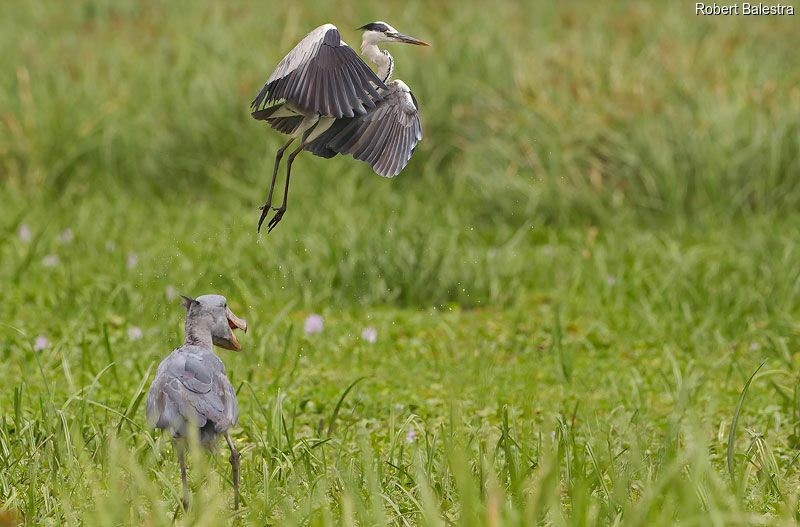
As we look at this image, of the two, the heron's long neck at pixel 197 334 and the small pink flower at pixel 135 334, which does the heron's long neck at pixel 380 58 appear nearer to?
the heron's long neck at pixel 197 334

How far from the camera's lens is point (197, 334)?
2.70m

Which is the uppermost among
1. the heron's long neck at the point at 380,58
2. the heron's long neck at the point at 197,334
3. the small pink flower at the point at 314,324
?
the heron's long neck at the point at 380,58

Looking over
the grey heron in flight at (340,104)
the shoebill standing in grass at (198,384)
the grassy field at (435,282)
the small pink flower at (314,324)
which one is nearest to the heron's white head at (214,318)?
the shoebill standing in grass at (198,384)

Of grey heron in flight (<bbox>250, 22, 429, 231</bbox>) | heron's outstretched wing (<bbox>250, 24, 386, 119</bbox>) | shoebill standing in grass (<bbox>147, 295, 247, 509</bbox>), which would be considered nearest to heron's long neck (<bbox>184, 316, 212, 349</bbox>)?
shoebill standing in grass (<bbox>147, 295, 247, 509</bbox>)

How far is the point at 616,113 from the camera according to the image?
25.3ft

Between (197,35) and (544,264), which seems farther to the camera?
(197,35)

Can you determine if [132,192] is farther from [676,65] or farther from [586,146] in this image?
[676,65]

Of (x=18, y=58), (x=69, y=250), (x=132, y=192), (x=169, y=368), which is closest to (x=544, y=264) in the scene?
(x=69, y=250)

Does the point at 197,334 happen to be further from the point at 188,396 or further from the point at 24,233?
the point at 24,233

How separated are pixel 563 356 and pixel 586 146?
3.11 meters

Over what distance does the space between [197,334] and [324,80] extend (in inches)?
37.1

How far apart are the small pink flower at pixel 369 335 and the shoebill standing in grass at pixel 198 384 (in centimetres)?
230

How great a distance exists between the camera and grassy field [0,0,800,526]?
3.10 metres

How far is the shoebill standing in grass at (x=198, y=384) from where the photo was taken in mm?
2641
